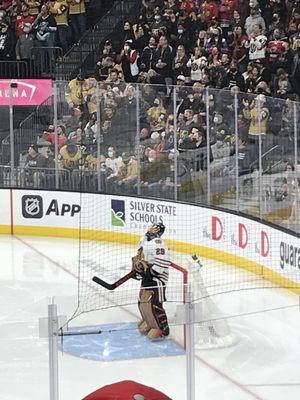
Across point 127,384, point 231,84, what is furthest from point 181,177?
point 127,384

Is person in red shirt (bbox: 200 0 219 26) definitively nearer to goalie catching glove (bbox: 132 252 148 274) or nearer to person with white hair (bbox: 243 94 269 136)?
person with white hair (bbox: 243 94 269 136)

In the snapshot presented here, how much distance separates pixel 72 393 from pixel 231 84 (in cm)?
892

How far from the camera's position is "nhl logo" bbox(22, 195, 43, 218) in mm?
15930

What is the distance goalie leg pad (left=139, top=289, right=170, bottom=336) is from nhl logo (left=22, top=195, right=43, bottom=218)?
7.20 metres

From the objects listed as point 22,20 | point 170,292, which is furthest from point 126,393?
point 22,20

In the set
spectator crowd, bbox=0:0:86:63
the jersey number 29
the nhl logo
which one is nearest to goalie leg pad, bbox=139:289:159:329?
the jersey number 29

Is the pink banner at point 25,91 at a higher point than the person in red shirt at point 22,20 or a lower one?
lower

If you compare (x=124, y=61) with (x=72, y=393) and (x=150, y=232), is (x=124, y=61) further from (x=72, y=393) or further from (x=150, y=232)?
(x=72, y=393)

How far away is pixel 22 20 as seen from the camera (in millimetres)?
19688

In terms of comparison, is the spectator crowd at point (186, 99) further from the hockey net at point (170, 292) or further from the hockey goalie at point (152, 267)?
the hockey goalie at point (152, 267)

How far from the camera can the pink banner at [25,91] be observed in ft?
53.1

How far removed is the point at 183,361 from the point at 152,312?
556 millimetres

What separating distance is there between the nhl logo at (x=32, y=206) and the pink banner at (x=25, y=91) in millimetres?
1511

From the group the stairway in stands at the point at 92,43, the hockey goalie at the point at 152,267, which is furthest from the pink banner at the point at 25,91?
the hockey goalie at the point at 152,267
